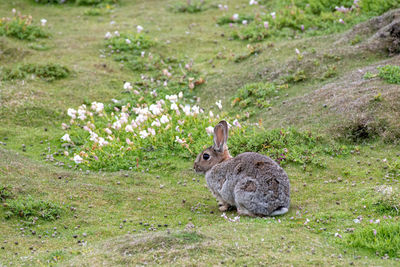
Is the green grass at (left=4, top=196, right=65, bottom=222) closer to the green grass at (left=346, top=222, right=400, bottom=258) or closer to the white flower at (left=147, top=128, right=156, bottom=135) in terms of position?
the white flower at (left=147, top=128, right=156, bottom=135)

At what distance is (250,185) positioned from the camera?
8922mm

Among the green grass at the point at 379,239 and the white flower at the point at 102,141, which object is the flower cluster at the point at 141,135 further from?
the green grass at the point at 379,239

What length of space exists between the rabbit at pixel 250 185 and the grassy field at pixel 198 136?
0.26 m

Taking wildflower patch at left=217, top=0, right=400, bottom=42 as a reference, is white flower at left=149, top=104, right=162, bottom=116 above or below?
below

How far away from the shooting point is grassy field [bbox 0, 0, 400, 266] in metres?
7.59

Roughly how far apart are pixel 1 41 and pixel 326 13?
35.0 feet

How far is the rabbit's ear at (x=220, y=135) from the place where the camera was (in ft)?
32.6

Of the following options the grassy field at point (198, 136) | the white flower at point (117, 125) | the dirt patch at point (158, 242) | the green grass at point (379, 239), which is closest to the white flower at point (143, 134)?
the grassy field at point (198, 136)

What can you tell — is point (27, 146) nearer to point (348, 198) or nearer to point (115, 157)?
point (115, 157)

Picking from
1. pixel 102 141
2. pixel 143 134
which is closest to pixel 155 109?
pixel 143 134

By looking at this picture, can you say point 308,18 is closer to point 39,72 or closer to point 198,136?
point 198,136

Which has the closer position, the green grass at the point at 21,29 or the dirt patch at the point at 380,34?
the dirt patch at the point at 380,34

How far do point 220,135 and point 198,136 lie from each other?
2.60m

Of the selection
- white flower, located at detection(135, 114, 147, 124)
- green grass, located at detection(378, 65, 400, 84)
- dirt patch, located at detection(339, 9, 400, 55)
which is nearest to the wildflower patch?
dirt patch, located at detection(339, 9, 400, 55)
